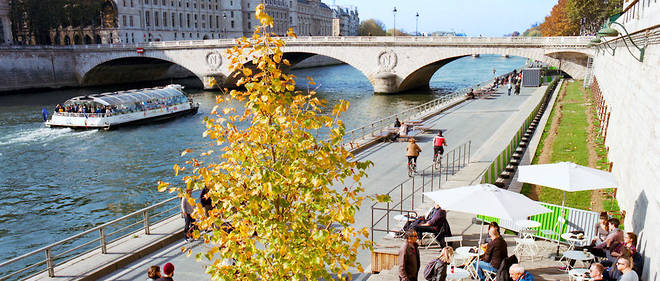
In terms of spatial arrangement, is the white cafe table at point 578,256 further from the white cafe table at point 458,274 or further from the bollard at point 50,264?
the bollard at point 50,264

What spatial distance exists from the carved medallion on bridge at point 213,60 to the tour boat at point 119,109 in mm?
23906

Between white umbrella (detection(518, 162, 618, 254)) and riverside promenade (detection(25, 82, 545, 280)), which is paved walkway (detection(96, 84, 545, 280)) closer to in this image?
riverside promenade (detection(25, 82, 545, 280))

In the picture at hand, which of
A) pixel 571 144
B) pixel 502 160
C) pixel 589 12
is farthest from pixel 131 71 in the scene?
pixel 502 160

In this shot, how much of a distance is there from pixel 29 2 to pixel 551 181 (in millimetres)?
92415

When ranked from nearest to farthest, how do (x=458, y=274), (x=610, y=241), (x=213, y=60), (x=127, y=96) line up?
1. (x=458, y=274)
2. (x=610, y=241)
3. (x=127, y=96)
4. (x=213, y=60)

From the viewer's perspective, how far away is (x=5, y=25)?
268 feet

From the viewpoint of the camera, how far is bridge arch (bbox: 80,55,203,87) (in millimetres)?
79938

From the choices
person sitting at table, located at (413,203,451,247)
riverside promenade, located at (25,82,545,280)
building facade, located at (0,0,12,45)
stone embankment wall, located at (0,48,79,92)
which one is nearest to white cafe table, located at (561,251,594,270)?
person sitting at table, located at (413,203,451,247)

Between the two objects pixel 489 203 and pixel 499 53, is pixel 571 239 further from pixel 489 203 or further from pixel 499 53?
pixel 499 53

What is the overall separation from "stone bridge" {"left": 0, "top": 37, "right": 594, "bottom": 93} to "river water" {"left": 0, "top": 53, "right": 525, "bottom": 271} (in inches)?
350

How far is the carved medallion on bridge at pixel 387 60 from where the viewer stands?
200 ft

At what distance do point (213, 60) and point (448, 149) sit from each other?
5498 centimetres

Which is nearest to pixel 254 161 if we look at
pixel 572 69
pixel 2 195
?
pixel 2 195

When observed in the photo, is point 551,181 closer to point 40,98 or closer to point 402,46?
point 402,46
